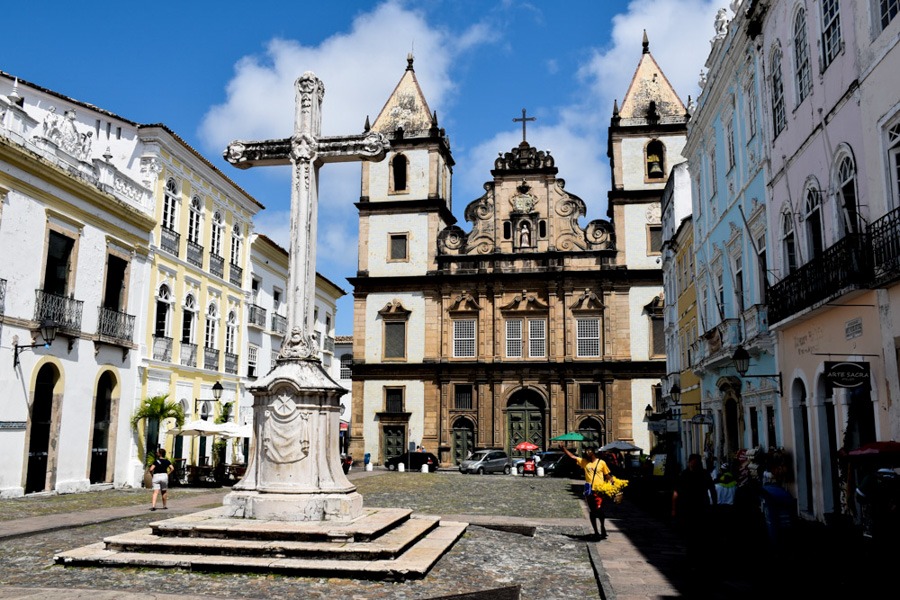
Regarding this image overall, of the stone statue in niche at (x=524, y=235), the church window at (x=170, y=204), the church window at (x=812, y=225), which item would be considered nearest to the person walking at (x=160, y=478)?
the church window at (x=170, y=204)

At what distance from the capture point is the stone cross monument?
9.76 m

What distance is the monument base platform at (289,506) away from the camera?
964 cm

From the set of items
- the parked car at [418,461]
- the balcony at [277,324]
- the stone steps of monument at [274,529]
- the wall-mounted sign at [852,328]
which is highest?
the balcony at [277,324]

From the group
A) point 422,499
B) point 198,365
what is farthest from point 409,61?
point 422,499

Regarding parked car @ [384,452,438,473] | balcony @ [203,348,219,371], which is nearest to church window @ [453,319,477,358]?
parked car @ [384,452,438,473]

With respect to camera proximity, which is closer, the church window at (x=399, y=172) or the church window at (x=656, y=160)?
the church window at (x=656, y=160)

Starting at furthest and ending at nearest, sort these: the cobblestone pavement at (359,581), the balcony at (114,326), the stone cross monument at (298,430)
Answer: the balcony at (114,326)
the stone cross monument at (298,430)
the cobblestone pavement at (359,581)

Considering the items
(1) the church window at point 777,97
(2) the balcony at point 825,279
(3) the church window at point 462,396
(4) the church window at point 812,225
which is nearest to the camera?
(2) the balcony at point 825,279

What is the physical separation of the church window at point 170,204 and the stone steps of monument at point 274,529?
54.5ft

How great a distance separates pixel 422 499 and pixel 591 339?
21.5 metres

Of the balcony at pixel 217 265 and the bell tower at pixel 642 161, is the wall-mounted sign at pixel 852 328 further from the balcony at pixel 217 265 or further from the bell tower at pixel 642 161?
the bell tower at pixel 642 161

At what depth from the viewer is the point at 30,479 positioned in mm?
18641

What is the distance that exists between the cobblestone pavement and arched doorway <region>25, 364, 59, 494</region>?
4.11 feet

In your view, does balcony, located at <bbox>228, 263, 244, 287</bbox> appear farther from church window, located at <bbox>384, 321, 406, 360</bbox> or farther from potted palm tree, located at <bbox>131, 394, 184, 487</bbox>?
church window, located at <bbox>384, 321, 406, 360</bbox>
